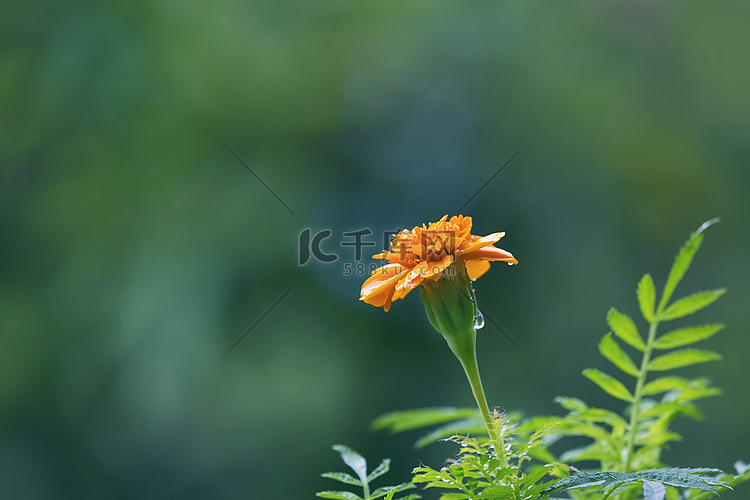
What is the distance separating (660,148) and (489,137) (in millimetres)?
483

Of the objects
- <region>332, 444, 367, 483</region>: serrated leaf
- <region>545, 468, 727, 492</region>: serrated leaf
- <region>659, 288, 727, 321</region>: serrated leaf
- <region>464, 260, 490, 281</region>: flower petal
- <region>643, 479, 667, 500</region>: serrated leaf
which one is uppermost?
<region>464, 260, 490, 281</region>: flower petal

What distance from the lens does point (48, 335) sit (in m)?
1.46

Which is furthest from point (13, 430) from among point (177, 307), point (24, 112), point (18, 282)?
point (24, 112)

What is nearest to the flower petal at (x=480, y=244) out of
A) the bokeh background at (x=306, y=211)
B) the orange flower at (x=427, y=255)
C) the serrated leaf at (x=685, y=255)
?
the orange flower at (x=427, y=255)

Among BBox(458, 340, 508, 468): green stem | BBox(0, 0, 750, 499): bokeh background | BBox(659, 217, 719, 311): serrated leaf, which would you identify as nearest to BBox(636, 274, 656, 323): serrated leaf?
BBox(659, 217, 719, 311): serrated leaf

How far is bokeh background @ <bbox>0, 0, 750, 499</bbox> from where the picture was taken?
4.75 ft

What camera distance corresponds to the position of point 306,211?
1.54 meters

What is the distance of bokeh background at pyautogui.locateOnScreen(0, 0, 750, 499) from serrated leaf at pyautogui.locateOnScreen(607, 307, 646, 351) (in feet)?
3.41

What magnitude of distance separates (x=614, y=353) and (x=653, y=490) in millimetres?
135

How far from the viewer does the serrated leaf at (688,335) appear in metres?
0.37

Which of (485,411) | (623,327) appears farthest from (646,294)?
(485,411)

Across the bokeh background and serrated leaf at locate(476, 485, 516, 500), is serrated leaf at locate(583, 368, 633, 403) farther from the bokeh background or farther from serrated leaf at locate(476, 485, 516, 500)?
the bokeh background

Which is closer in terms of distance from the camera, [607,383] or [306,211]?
[607,383]

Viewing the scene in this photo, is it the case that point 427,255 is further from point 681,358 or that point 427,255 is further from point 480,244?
point 681,358
